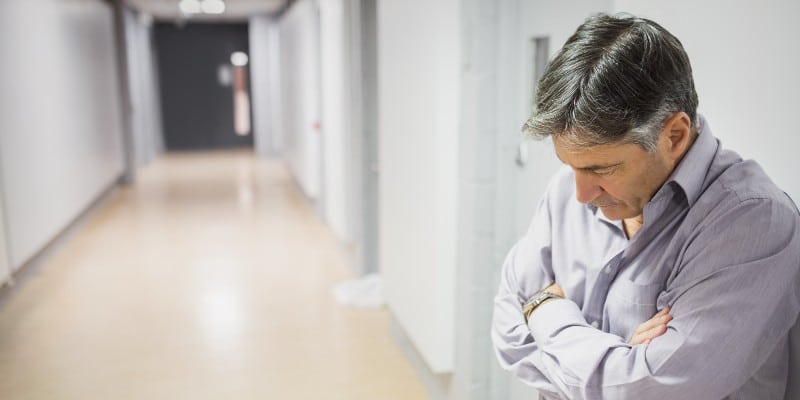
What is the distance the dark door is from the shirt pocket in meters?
14.6

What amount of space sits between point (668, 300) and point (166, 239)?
6.28 m

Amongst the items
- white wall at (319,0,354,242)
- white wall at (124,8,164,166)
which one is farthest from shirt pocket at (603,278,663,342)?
white wall at (124,8,164,166)

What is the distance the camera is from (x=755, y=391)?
119 centimetres

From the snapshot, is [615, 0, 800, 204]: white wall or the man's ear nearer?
the man's ear

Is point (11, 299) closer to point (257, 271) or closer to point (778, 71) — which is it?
point (257, 271)

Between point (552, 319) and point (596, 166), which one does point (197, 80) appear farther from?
point (596, 166)

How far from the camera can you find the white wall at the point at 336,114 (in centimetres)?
541

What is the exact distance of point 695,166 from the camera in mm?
1149

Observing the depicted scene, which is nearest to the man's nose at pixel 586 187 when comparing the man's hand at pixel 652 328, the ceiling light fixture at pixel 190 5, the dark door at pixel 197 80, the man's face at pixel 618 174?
the man's face at pixel 618 174

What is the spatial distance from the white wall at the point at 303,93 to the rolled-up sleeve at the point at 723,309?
6.11 meters

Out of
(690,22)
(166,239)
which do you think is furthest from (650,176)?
(166,239)

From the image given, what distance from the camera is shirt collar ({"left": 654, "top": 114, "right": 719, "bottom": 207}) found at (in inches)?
45.2

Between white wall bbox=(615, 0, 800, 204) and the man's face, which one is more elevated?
white wall bbox=(615, 0, 800, 204)

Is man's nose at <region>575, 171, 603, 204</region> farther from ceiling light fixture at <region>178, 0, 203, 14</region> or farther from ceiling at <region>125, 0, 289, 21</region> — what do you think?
ceiling at <region>125, 0, 289, 21</region>
